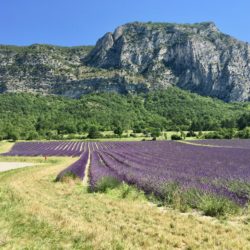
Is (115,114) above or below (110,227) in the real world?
above

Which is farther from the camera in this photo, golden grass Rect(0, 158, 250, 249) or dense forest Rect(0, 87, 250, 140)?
dense forest Rect(0, 87, 250, 140)

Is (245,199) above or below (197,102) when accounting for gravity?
below

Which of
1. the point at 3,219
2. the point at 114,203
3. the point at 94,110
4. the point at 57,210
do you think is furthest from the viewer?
the point at 94,110

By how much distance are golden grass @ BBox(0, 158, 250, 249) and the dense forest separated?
94.8 m

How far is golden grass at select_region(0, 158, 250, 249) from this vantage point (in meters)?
6.89

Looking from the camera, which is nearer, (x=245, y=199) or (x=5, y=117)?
(x=245, y=199)

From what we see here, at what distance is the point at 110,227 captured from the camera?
8156mm

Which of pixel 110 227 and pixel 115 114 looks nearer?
pixel 110 227

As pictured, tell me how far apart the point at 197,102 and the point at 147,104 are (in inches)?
933

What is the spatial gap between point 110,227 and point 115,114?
151 metres

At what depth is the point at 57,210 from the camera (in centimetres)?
1008

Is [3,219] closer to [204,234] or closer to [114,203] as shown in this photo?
[114,203]

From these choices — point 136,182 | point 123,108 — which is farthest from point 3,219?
point 123,108

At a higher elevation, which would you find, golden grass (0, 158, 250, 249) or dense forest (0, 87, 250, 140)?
dense forest (0, 87, 250, 140)
